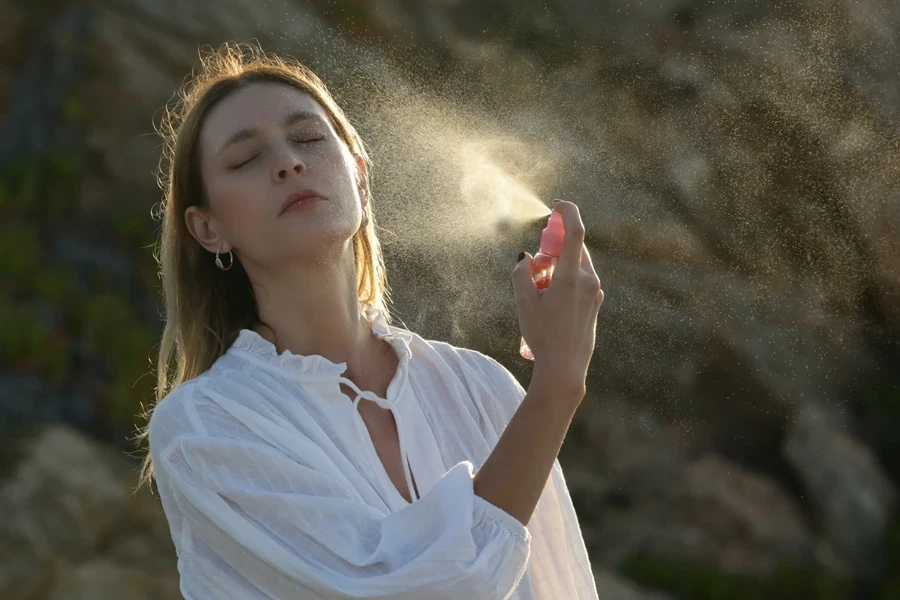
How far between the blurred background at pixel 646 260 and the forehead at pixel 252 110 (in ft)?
11.1

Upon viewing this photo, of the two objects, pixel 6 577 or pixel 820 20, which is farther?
pixel 820 20

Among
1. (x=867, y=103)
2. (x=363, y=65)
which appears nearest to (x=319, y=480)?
(x=363, y=65)

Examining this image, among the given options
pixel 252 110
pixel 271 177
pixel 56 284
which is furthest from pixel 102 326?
pixel 271 177

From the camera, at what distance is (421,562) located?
222 centimetres

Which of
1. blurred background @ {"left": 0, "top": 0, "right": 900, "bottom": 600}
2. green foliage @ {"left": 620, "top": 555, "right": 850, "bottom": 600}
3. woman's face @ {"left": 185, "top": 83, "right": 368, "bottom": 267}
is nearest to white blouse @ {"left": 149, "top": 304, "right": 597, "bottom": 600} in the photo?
woman's face @ {"left": 185, "top": 83, "right": 368, "bottom": 267}

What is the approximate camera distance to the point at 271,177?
111 inches

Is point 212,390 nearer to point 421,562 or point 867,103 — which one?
point 421,562

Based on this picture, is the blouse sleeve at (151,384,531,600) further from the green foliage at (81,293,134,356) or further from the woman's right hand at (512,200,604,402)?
the green foliage at (81,293,134,356)

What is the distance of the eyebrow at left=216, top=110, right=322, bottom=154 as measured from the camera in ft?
9.58

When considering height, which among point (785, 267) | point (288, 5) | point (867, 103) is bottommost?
point (785, 267)

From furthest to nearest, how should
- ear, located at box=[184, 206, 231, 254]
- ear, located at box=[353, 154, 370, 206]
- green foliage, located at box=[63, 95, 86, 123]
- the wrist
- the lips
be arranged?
1. green foliage, located at box=[63, 95, 86, 123]
2. ear, located at box=[353, 154, 370, 206]
3. ear, located at box=[184, 206, 231, 254]
4. the lips
5. the wrist

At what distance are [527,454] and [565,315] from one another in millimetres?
310

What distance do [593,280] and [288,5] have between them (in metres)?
5.97

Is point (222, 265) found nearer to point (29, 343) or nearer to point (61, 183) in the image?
point (29, 343)
